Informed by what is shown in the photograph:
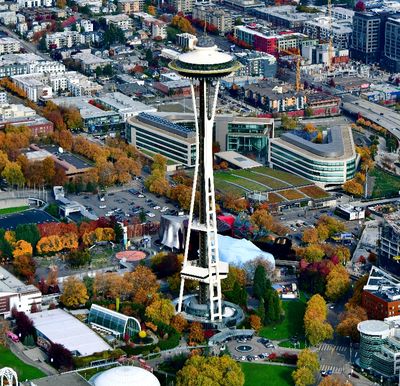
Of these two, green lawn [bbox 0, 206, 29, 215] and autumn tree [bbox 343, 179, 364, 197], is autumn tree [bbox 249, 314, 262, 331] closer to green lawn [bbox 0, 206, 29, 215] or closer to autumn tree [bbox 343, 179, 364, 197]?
autumn tree [bbox 343, 179, 364, 197]

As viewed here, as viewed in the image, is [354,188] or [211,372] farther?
[354,188]

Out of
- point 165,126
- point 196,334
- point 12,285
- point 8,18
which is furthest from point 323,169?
point 8,18

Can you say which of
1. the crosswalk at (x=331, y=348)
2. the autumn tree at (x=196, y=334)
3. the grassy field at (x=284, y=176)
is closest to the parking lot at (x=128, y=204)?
the grassy field at (x=284, y=176)

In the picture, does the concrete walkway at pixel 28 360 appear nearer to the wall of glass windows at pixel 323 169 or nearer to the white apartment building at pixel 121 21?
the wall of glass windows at pixel 323 169

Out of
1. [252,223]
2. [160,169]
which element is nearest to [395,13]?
[160,169]

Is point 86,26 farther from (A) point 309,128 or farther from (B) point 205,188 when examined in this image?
(B) point 205,188

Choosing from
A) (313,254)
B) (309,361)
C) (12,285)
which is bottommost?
(313,254)
